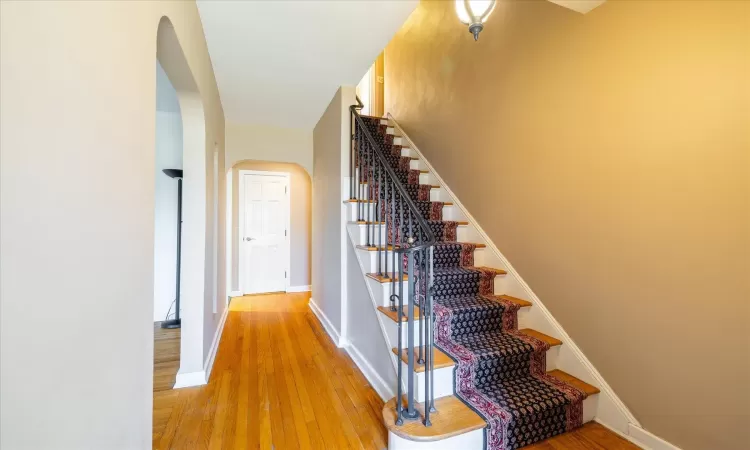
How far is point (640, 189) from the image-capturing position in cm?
165

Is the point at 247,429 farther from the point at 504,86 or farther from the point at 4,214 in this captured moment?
the point at 504,86

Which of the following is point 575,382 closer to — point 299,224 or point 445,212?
point 445,212

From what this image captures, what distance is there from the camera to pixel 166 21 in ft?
4.32

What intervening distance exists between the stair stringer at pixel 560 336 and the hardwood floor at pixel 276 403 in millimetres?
102

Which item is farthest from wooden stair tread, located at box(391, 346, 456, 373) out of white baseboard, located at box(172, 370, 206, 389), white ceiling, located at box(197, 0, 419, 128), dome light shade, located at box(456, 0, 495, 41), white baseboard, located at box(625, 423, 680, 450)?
white ceiling, located at box(197, 0, 419, 128)

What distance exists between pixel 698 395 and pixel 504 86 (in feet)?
7.47

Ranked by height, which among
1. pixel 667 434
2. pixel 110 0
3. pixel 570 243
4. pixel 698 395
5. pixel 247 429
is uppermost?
pixel 110 0

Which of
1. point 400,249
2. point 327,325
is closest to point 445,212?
point 400,249

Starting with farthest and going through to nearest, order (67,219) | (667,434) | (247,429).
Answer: (247,429)
(667,434)
(67,219)

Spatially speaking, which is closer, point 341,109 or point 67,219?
point 67,219

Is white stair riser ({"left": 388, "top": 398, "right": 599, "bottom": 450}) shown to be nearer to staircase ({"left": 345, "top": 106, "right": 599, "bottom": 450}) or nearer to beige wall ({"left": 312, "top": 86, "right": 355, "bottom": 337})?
staircase ({"left": 345, "top": 106, "right": 599, "bottom": 450})

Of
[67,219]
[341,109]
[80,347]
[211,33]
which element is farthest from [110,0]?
[341,109]

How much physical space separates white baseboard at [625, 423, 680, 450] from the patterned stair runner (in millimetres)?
237

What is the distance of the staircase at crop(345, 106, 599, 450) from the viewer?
1619 millimetres
